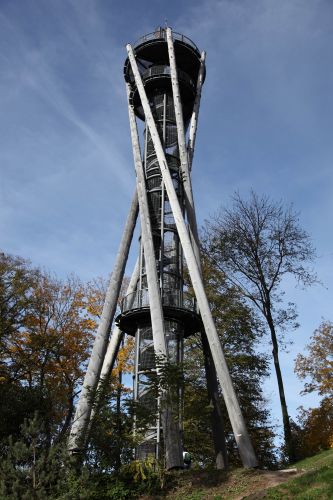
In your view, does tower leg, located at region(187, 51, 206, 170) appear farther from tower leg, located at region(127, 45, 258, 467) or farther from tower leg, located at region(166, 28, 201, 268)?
tower leg, located at region(127, 45, 258, 467)

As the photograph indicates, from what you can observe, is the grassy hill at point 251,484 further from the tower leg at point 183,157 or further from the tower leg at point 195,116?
the tower leg at point 195,116

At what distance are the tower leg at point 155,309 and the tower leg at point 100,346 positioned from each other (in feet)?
3.14

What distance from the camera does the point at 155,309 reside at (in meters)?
14.2

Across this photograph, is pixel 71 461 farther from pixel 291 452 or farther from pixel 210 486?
pixel 291 452

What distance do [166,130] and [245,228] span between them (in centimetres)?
525

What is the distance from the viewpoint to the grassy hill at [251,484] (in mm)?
8438

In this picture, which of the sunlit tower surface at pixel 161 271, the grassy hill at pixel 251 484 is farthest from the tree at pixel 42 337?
the grassy hill at pixel 251 484

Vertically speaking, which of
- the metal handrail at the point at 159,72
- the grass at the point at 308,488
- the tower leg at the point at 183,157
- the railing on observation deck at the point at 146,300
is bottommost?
the grass at the point at 308,488

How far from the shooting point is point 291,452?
50.5 ft

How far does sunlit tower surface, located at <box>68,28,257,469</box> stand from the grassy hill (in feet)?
2.47

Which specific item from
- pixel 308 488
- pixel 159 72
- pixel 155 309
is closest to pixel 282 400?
pixel 155 309

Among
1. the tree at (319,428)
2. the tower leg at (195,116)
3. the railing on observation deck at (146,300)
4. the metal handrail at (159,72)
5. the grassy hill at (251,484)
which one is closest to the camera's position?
the grassy hill at (251,484)

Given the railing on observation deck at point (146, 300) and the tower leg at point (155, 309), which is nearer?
the tower leg at point (155, 309)

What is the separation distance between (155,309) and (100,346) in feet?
7.19
